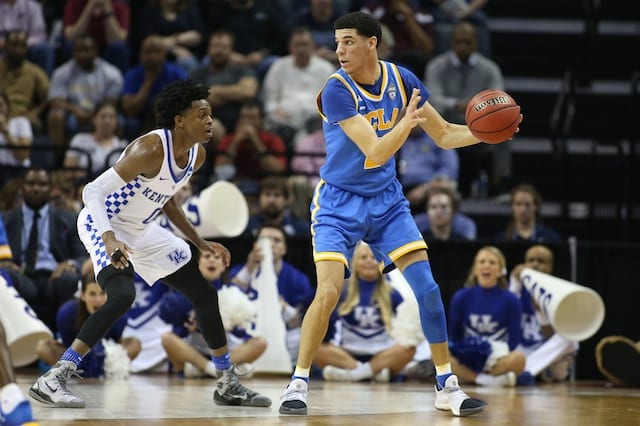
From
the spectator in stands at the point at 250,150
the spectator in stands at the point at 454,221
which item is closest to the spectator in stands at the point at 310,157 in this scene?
the spectator in stands at the point at 250,150

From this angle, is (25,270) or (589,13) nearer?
(25,270)

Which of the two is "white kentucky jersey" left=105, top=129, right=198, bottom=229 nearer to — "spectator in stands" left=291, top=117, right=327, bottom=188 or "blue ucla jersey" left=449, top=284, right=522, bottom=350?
"blue ucla jersey" left=449, top=284, right=522, bottom=350

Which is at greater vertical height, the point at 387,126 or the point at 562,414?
the point at 387,126

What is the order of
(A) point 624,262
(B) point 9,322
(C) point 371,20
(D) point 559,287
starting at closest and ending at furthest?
1. (C) point 371,20
2. (B) point 9,322
3. (D) point 559,287
4. (A) point 624,262

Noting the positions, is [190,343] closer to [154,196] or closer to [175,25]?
[154,196]

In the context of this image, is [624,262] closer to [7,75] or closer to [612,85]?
[612,85]

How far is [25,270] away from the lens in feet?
29.7

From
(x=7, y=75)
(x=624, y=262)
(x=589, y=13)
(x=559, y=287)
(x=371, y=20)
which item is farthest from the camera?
(x=589, y=13)

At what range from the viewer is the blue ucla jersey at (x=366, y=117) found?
5.86 metres

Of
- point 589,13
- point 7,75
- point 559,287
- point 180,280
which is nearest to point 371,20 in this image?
point 180,280

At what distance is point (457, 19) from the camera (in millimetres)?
12977

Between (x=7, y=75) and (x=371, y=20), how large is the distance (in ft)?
20.9

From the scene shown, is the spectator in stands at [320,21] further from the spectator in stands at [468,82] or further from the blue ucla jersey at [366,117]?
the blue ucla jersey at [366,117]

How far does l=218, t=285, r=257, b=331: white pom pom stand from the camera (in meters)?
8.55
